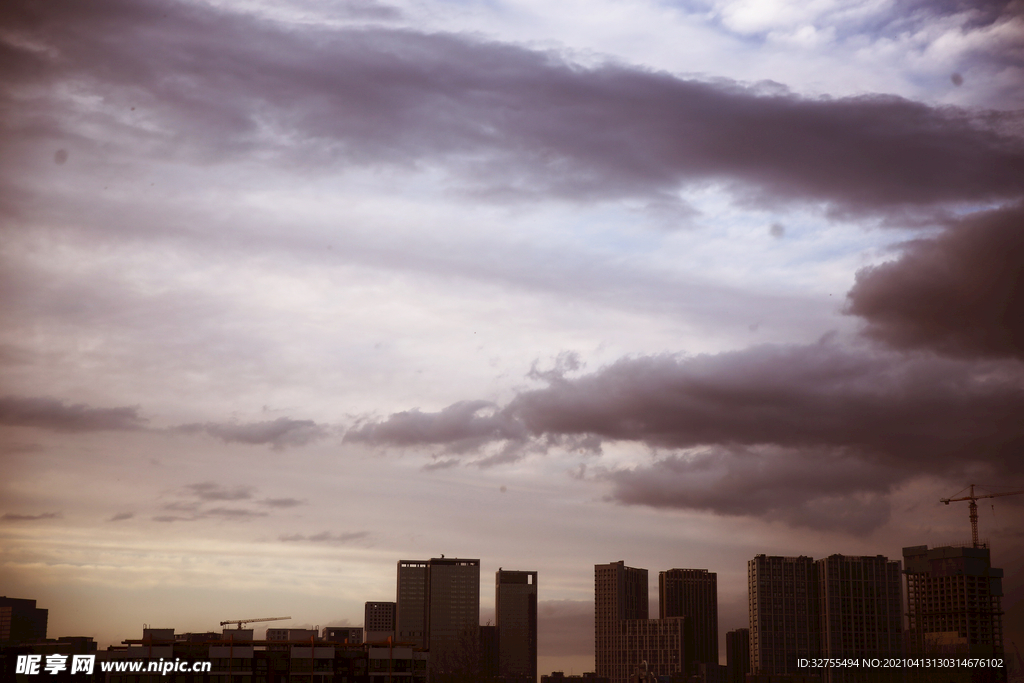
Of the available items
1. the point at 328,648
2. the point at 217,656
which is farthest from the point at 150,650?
the point at 328,648

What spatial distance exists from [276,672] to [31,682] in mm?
40489

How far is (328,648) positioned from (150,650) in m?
31.2

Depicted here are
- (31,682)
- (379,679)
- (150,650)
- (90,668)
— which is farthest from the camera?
(379,679)

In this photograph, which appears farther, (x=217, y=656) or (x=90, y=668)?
(x=217, y=656)

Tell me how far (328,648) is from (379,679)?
10834 mm

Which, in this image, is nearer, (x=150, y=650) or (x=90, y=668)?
(x=90, y=668)

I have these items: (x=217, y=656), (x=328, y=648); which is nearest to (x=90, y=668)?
(x=217, y=656)

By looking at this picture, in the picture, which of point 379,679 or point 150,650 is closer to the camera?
point 150,650

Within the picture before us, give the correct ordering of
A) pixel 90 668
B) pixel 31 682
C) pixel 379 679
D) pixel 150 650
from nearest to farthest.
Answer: pixel 90 668
pixel 31 682
pixel 150 650
pixel 379 679

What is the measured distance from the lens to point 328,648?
656 ft

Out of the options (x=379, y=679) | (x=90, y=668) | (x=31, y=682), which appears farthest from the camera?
(x=379, y=679)

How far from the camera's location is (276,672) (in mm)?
193875

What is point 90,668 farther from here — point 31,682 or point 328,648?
point 328,648

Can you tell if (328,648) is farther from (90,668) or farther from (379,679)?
(90,668)
